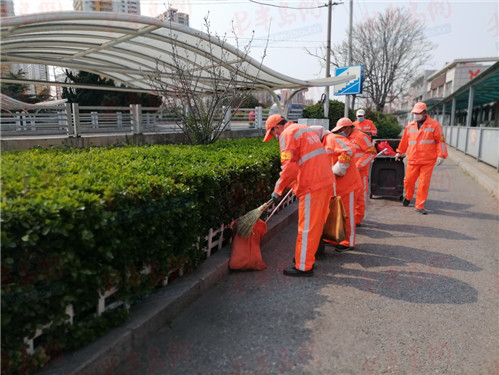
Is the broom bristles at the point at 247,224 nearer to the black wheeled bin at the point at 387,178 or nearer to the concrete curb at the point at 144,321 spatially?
the concrete curb at the point at 144,321

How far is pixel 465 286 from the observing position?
3.91 m

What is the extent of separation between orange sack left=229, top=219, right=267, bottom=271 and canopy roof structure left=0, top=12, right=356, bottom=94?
425 cm

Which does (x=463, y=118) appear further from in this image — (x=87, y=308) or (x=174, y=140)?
(x=87, y=308)

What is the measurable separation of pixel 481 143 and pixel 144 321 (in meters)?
13.7

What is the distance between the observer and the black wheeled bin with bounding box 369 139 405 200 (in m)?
8.02

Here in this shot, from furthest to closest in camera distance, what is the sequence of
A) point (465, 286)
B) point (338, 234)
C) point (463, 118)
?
1. point (463, 118)
2. point (338, 234)
3. point (465, 286)

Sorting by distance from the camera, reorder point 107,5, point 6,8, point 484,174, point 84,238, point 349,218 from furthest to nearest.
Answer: point 484,174
point 107,5
point 6,8
point 349,218
point 84,238

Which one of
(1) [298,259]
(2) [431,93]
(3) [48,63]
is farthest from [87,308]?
(2) [431,93]

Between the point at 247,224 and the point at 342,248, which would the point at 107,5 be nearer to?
the point at 247,224

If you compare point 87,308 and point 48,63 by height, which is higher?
point 48,63

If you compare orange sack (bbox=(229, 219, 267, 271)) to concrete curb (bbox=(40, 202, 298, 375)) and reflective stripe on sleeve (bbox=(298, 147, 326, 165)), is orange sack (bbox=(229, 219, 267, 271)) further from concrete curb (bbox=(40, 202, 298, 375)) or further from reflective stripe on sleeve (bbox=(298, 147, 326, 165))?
reflective stripe on sleeve (bbox=(298, 147, 326, 165))

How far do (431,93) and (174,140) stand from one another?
67.5 metres

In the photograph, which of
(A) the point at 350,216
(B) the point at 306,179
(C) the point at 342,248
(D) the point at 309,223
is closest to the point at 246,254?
(D) the point at 309,223

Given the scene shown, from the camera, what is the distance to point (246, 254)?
13.9 ft
